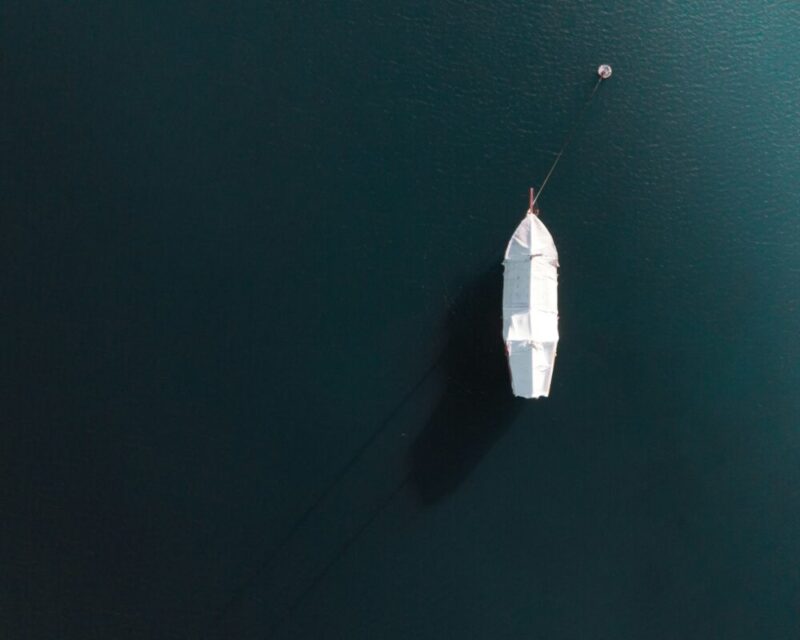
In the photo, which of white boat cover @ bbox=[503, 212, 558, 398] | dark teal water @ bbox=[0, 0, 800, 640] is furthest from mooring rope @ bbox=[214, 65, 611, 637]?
white boat cover @ bbox=[503, 212, 558, 398]

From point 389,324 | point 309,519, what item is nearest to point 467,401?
point 389,324

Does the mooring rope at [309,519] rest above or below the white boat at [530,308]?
below

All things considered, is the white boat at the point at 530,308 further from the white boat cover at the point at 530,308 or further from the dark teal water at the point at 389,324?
the dark teal water at the point at 389,324

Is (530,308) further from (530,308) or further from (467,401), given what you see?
(467,401)

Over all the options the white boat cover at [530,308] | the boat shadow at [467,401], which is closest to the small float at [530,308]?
the white boat cover at [530,308]

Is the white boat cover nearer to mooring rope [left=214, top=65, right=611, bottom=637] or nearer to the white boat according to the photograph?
the white boat

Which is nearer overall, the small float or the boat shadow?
the small float
